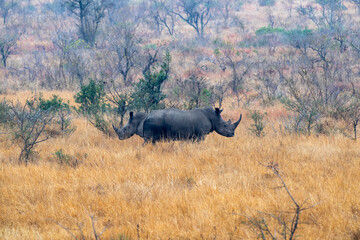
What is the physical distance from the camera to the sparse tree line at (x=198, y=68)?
9.81 meters

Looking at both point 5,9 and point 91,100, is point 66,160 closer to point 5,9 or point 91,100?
point 91,100

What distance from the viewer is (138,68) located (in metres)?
20.5

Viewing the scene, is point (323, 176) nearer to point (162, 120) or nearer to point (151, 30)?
point (162, 120)

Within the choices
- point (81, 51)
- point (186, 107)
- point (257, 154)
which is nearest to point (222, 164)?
point (257, 154)

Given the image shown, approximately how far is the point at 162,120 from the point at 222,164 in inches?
68.6

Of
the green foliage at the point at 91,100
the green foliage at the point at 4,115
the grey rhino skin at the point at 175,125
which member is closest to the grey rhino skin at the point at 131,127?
the grey rhino skin at the point at 175,125

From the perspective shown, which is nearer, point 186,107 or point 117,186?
point 117,186

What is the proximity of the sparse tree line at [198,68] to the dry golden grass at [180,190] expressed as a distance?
2208 millimetres

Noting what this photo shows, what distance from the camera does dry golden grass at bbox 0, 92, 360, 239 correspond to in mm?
3607

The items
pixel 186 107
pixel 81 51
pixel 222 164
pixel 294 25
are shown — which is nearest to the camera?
pixel 222 164

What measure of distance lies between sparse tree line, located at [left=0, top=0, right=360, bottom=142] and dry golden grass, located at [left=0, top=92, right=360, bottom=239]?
221cm

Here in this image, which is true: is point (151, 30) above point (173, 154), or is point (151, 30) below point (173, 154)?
above

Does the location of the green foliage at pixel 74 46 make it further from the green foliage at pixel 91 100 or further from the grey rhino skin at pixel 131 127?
the grey rhino skin at pixel 131 127

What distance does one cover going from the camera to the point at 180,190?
185 inches
